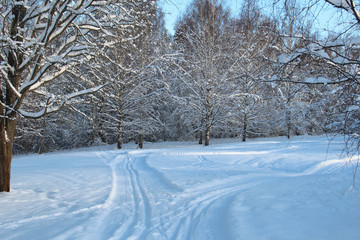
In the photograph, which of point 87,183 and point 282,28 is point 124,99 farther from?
point 282,28

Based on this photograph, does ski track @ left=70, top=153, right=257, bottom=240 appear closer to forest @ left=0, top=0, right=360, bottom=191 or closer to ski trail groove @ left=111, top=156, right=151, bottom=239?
ski trail groove @ left=111, top=156, right=151, bottom=239

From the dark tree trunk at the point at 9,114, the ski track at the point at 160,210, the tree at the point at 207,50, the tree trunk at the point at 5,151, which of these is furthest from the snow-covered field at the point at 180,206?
the tree at the point at 207,50

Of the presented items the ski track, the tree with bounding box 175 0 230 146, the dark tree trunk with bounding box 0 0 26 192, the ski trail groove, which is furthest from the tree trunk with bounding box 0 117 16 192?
the tree with bounding box 175 0 230 146

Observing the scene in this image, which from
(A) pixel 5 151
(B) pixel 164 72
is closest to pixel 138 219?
(A) pixel 5 151

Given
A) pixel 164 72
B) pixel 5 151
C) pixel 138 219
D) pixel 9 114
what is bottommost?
pixel 138 219

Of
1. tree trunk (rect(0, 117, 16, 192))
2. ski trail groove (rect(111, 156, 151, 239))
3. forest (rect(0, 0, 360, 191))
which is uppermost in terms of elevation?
forest (rect(0, 0, 360, 191))

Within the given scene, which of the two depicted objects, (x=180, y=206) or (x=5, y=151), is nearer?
(x=180, y=206)

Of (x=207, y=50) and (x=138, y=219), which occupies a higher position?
(x=207, y=50)

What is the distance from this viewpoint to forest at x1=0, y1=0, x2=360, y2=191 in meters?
3.15

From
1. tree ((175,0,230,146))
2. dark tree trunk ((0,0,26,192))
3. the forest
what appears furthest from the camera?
tree ((175,0,230,146))

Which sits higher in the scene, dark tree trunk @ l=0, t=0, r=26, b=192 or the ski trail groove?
dark tree trunk @ l=0, t=0, r=26, b=192

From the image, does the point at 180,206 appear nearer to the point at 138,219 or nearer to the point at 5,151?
the point at 138,219

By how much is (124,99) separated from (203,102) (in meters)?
5.62

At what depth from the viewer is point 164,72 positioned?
18016mm
